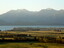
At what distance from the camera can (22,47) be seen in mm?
57125

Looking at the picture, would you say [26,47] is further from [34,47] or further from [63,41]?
[63,41]

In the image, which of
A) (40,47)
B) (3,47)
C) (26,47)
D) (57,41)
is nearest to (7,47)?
(3,47)

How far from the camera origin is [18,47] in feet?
188

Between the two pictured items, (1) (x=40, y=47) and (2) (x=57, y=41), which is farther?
(2) (x=57, y=41)

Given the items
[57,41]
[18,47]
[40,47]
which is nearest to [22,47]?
[18,47]

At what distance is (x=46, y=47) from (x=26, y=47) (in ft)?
19.7

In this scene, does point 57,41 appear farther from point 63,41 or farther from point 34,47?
point 34,47

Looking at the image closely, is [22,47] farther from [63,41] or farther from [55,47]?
[63,41]

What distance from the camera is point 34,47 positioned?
56.4 m

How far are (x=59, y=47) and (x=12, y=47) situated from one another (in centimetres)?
1409

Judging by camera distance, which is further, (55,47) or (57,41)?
(57,41)

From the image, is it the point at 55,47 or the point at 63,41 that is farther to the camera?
the point at 63,41

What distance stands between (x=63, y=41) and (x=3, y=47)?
2292 centimetres

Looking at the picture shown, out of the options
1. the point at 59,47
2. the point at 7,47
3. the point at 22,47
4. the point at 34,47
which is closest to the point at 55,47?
the point at 59,47
